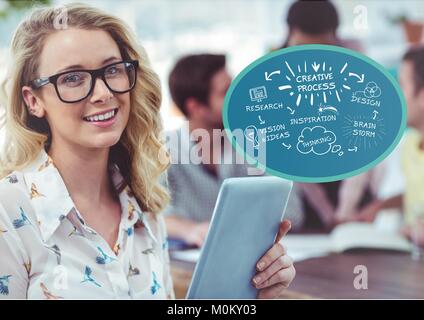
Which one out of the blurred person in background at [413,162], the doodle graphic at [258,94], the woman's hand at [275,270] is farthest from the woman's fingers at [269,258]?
the blurred person in background at [413,162]

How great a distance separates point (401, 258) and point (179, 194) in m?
0.68

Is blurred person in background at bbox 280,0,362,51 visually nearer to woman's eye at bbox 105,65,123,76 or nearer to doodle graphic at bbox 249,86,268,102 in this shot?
doodle graphic at bbox 249,86,268,102

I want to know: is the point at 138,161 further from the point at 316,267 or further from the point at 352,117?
the point at 316,267

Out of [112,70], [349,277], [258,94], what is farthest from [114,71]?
[349,277]

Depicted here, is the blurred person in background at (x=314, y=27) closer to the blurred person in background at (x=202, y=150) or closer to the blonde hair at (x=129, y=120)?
the blurred person in background at (x=202, y=150)

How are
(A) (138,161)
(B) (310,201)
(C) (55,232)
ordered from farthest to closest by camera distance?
(B) (310,201), (A) (138,161), (C) (55,232)

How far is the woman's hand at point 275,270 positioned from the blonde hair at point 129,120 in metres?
0.26

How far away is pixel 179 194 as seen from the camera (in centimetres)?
165

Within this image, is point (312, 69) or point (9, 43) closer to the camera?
point (9, 43)

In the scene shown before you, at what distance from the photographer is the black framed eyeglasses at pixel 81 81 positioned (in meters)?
1.21

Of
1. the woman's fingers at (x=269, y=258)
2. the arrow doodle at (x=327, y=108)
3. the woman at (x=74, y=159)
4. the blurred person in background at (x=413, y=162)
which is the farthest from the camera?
the blurred person in background at (x=413, y=162)

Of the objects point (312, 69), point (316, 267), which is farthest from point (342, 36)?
point (316, 267)

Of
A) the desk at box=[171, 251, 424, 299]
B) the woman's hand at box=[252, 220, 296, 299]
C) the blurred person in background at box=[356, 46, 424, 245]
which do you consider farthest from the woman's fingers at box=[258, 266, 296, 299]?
the blurred person in background at box=[356, 46, 424, 245]

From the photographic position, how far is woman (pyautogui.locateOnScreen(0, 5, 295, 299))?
3.86ft
